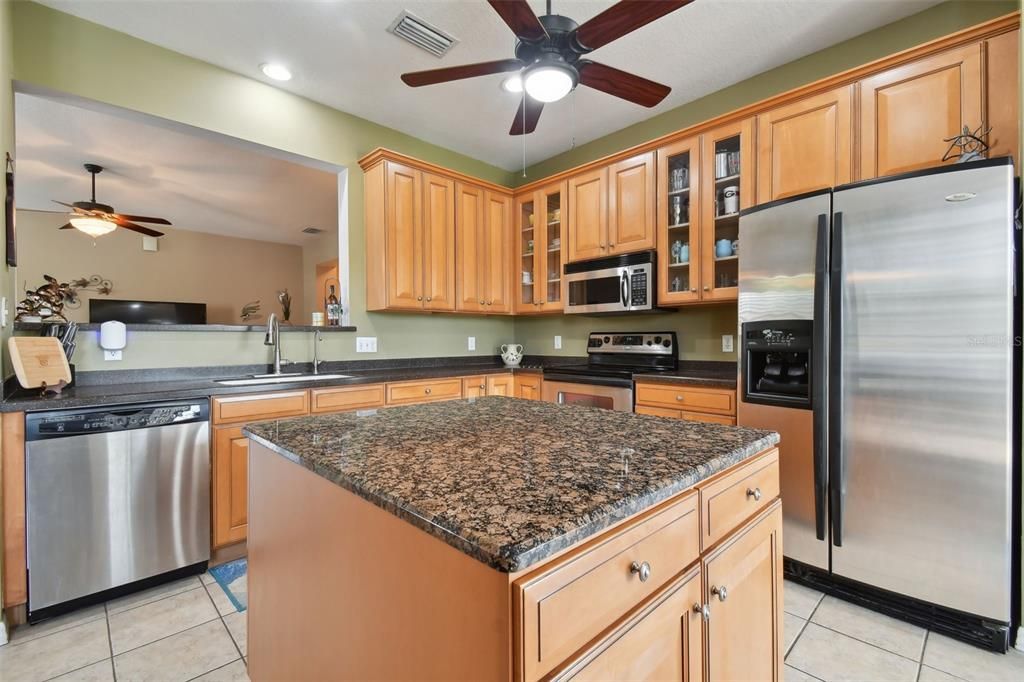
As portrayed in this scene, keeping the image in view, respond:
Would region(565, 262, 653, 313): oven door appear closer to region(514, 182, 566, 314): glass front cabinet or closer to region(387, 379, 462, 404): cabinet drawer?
region(514, 182, 566, 314): glass front cabinet

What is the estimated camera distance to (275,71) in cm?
275

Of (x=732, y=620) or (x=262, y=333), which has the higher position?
(x=262, y=333)

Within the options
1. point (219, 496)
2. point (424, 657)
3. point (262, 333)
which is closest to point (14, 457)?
point (219, 496)

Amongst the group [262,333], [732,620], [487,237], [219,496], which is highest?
[487,237]

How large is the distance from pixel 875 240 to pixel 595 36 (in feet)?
4.69

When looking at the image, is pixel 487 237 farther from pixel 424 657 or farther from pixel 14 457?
pixel 424 657

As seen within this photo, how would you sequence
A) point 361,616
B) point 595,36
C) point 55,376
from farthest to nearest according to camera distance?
point 55,376
point 595,36
point 361,616

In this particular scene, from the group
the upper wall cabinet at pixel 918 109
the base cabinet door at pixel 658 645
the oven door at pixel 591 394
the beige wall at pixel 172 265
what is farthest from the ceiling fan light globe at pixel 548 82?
the beige wall at pixel 172 265

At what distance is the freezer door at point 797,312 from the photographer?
6.53 feet

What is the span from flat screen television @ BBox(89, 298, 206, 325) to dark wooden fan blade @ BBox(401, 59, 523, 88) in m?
5.34

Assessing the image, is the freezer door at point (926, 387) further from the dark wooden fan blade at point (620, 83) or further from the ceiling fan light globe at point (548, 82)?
the ceiling fan light globe at point (548, 82)

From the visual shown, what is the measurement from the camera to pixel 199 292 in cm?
665

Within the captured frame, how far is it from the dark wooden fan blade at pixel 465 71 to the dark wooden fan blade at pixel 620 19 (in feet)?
0.97

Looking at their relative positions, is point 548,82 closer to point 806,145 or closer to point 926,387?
point 806,145
